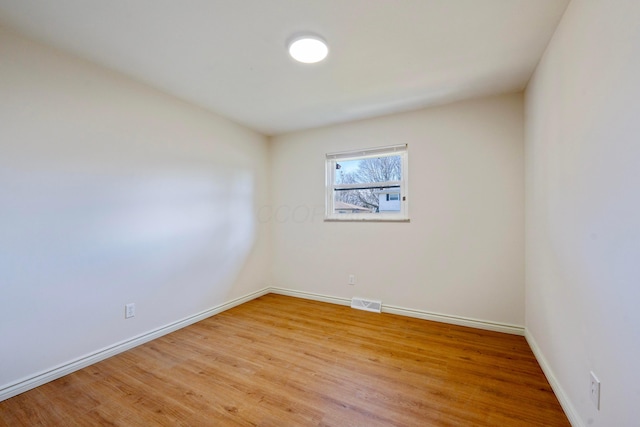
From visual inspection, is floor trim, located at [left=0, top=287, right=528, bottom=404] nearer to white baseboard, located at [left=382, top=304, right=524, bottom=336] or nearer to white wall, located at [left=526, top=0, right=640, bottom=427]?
white baseboard, located at [left=382, top=304, right=524, bottom=336]

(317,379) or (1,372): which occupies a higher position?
(1,372)

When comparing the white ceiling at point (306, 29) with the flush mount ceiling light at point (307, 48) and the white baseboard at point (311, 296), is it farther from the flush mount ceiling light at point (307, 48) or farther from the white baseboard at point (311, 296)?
the white baseboard at point (311, 296)

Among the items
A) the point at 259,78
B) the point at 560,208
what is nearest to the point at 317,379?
the point at 560,208

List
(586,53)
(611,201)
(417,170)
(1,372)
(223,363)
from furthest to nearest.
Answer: (417,170) → (223,363) → (1,372) → (586,53) → (611,201)

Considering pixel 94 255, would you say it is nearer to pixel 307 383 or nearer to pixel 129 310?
pixel 129 310

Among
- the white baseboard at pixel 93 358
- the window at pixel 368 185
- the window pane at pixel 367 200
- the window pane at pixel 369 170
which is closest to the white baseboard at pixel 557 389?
the window at pixel 368 185

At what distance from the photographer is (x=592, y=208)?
123 centimetres

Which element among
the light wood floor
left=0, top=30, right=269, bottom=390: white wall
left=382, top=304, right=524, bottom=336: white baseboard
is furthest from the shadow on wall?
left=382, top=304, right=524, bottom=336: white baseboard

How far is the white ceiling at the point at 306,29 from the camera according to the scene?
152cm

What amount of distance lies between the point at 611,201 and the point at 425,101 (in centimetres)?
202

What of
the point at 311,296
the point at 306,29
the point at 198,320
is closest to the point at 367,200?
the point at 311,296

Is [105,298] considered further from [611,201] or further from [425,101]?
[425,101]

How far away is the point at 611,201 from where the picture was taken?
42.5 inches

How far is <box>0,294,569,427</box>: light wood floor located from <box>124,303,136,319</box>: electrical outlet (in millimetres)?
298
